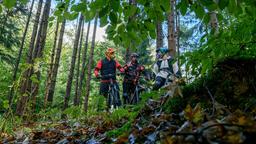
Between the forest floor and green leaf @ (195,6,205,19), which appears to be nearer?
the forest floor

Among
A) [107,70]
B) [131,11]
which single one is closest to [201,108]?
[131,11]

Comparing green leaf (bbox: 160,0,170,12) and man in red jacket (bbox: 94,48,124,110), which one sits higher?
man in red jacket (bbox: 94,48,124,110)

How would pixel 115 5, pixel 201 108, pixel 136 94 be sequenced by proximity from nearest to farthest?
pixel 115 5 → pixel 201 108 → pixel 136 94

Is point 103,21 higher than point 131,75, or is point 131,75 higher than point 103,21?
point 131,75

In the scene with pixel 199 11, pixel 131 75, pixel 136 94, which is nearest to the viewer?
pixel 199 11

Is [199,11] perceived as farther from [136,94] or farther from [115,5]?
[136,94]

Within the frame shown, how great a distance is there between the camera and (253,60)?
2.70m

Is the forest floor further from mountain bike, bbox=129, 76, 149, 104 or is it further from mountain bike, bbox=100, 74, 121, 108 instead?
mountain bike, bbox=129, 76, 149, 104

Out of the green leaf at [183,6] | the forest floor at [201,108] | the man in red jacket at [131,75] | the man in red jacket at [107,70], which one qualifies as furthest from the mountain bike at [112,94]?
the green leaf at [183,6]

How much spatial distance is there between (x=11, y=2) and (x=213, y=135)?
148 cm

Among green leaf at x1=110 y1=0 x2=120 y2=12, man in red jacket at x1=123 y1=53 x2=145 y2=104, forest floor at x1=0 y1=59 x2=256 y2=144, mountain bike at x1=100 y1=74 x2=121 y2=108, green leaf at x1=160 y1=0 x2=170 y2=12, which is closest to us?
forest floor at x1=0 y1=59 x2=256 y2=144

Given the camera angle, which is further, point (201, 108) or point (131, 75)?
point (131, 75)

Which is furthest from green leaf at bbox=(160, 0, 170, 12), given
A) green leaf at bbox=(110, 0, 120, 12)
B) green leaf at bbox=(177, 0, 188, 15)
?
green leaf at bbox=(110, 0, 120, 12)

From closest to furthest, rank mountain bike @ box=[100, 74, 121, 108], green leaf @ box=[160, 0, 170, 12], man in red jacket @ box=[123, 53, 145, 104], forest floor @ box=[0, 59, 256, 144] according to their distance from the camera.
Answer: forest floor @ box=[0, 59, 256, 144]
green leaf @ box=[160, 0, 170, 12]
mountain bike @ box=[100, 74, 121, 108]
man in red jacket @ box=[123, 53, 145, 104]
